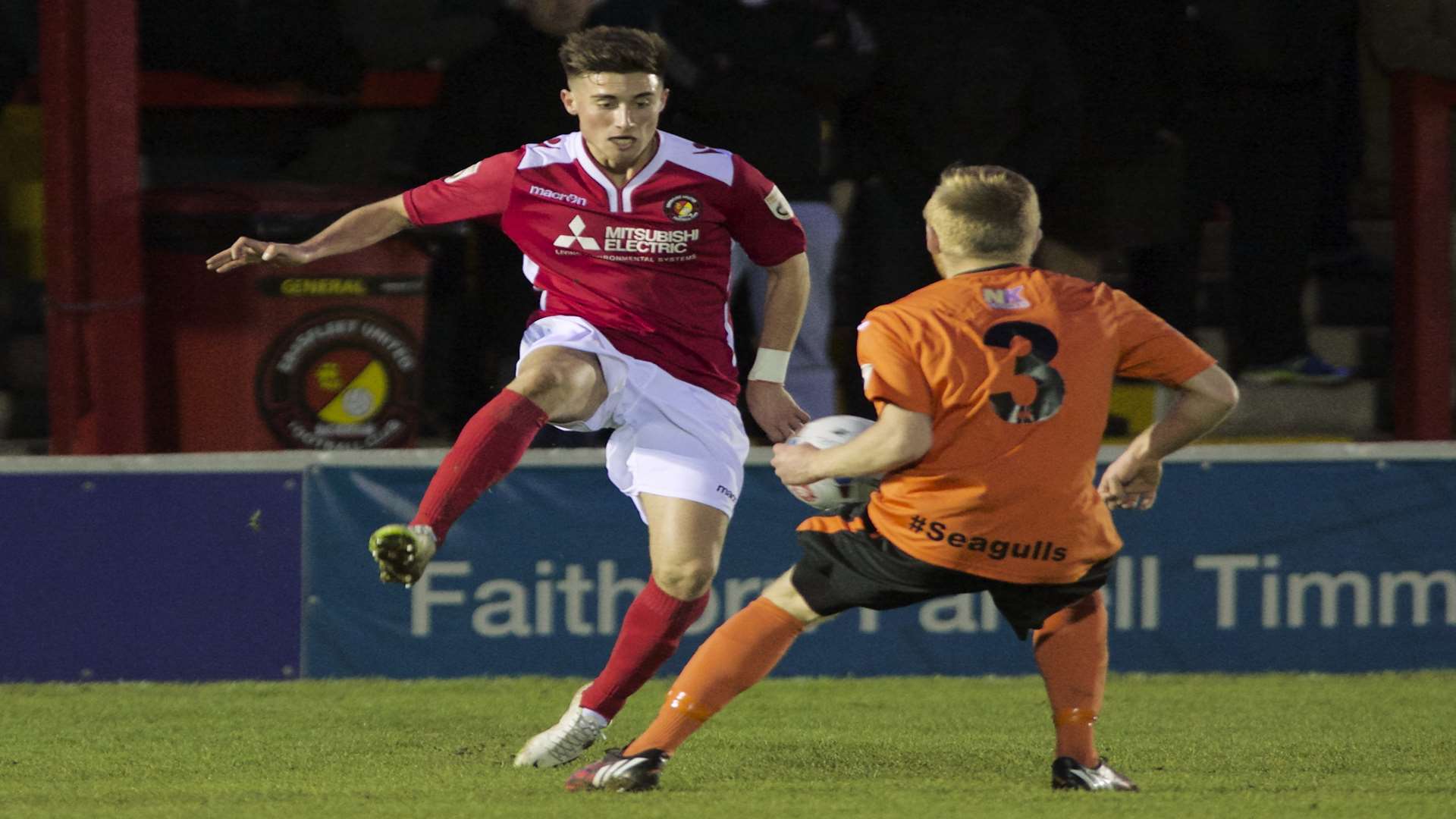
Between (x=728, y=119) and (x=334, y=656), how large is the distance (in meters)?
2.39

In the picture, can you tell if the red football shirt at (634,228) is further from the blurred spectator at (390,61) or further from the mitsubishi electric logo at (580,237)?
the blurred spectator at (390,61)

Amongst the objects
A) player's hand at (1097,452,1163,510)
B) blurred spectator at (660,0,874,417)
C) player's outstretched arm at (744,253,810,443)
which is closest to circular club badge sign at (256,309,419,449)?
blurred spectator at (660,0,874,417)

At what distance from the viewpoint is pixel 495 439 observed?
4668mm

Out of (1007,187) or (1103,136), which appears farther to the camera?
(1103,136)

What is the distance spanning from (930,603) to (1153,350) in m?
2.59

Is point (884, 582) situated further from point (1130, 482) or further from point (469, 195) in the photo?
point (469, 195)

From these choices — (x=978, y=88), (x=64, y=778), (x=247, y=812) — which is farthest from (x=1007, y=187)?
(x=978, y=88)

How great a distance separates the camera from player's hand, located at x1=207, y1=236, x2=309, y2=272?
4.83 meters

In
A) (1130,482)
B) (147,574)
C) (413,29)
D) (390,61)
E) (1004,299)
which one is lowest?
(147,574)

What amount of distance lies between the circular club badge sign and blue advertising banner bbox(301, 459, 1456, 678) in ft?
3.29

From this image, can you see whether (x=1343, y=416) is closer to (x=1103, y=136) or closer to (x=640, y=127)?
(x=1103, y=136)

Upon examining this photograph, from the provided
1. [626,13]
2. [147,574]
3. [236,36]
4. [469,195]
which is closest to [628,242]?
[469,195]

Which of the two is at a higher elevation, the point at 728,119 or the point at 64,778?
the point at 728,119

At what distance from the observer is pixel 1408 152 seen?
814cm
